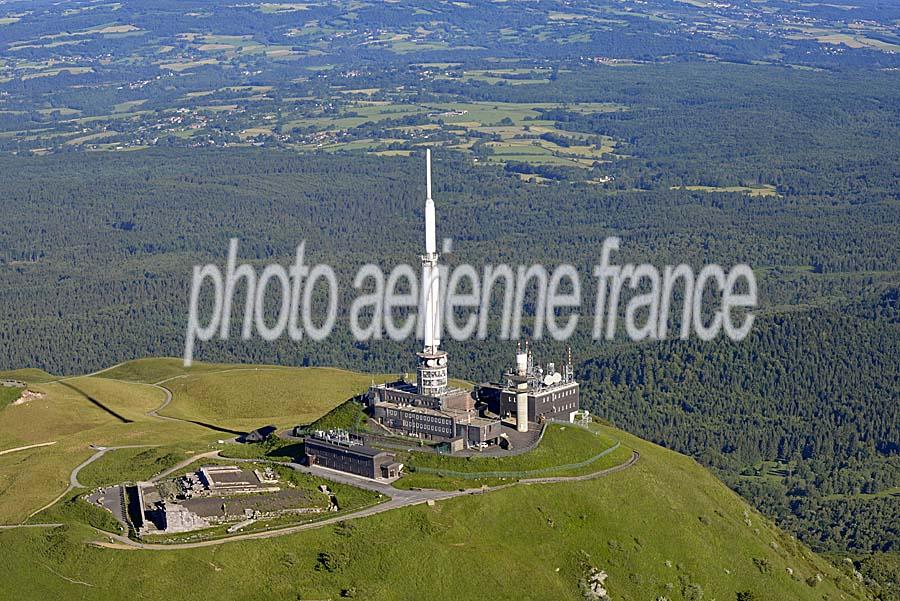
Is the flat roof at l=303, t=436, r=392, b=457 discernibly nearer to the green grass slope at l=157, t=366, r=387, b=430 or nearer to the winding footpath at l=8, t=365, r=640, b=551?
the winding footpath at l=8, t=365, r=640, b=551

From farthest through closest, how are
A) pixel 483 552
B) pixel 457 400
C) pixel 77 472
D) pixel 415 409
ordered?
pixel 77 472 → pixel 457 400 → pixel 415 409 → pixel 483 552

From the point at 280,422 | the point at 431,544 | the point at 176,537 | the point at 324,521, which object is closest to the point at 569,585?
the point at 431,544

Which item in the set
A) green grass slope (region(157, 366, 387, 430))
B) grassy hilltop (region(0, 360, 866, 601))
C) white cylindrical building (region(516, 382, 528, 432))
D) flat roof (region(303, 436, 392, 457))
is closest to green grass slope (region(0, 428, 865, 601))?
grassy hilltop (region(0, 360, 866, 601))

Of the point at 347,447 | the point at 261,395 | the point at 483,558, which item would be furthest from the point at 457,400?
the point at 261,395

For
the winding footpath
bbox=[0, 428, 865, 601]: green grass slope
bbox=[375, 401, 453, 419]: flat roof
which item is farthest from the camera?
bbox=[375, 401, 453, 419]: flat roof

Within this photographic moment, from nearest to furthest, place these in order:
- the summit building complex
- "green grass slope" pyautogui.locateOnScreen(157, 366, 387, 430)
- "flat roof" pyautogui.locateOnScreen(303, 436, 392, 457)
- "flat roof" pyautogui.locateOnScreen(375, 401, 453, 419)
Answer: "flat roof" pyautogui.locateOnScreen(303, 436, 392, 457)
the summit building complex
"flat roof" pyautogui.locateOnScreen(375, 401, 453, 419)
"green grass slope" pyautogui.locateOnScreen(157, 366, 387, 430)

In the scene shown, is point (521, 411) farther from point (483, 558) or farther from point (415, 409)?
point (483, 558)

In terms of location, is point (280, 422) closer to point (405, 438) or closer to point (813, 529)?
point (405, 438)

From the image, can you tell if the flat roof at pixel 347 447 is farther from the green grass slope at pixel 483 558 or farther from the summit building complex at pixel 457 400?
the green grass slope at pixel 483 558
